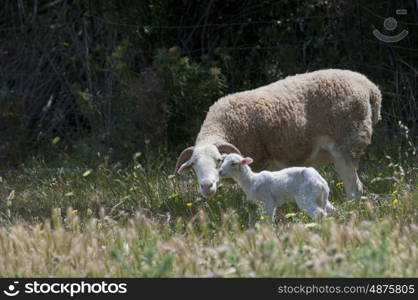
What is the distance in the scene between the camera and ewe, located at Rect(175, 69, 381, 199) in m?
7.91

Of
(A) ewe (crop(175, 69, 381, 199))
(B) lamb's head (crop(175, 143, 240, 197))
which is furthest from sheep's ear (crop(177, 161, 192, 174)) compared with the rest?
(A) ewe (crop(175, 69, 381, 199))

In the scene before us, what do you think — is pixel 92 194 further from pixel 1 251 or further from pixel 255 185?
pixel 1 251

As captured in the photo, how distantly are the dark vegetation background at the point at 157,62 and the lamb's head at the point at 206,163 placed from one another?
2.63m

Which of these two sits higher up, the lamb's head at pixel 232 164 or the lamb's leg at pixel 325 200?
the lamb's head at pixel 232 164

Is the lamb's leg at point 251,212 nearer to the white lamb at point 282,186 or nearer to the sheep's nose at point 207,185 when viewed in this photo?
the white lamb at point 282,186

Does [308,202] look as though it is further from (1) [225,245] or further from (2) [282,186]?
(1) [225,245]

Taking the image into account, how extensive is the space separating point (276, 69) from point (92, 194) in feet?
12.9

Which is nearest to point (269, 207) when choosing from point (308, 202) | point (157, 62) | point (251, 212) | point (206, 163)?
point (308, 202)

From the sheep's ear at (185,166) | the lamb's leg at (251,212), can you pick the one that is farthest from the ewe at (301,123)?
the lamb's leg at (251,212)

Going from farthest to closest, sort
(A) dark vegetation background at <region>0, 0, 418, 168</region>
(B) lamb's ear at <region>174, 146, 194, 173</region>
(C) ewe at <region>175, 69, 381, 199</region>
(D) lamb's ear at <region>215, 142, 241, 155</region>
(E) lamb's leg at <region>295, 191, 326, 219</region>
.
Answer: (A) dark vegetation background at <region>0, 0, 418, 168</region> < (C) ewe at <region>175, 69, 381, 199</region> < (B) lamb's ear at <region>174, 146, 194, 173</region> < (D) lamb's ear at <region>215, 142, 241, 155</region> < (E) lamb's leg at <region>295, 191, 326, 219</region>

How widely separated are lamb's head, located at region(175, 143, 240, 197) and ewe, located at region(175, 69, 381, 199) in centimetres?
36

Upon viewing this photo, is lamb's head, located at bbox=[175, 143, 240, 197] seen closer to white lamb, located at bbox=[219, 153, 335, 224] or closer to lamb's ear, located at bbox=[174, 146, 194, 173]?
lamb's ear, located at bbox=[174, 146, 194, 173]

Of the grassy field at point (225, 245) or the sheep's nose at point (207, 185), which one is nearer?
the grassy field at point (225, 245)

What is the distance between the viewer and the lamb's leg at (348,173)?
8008 mm
